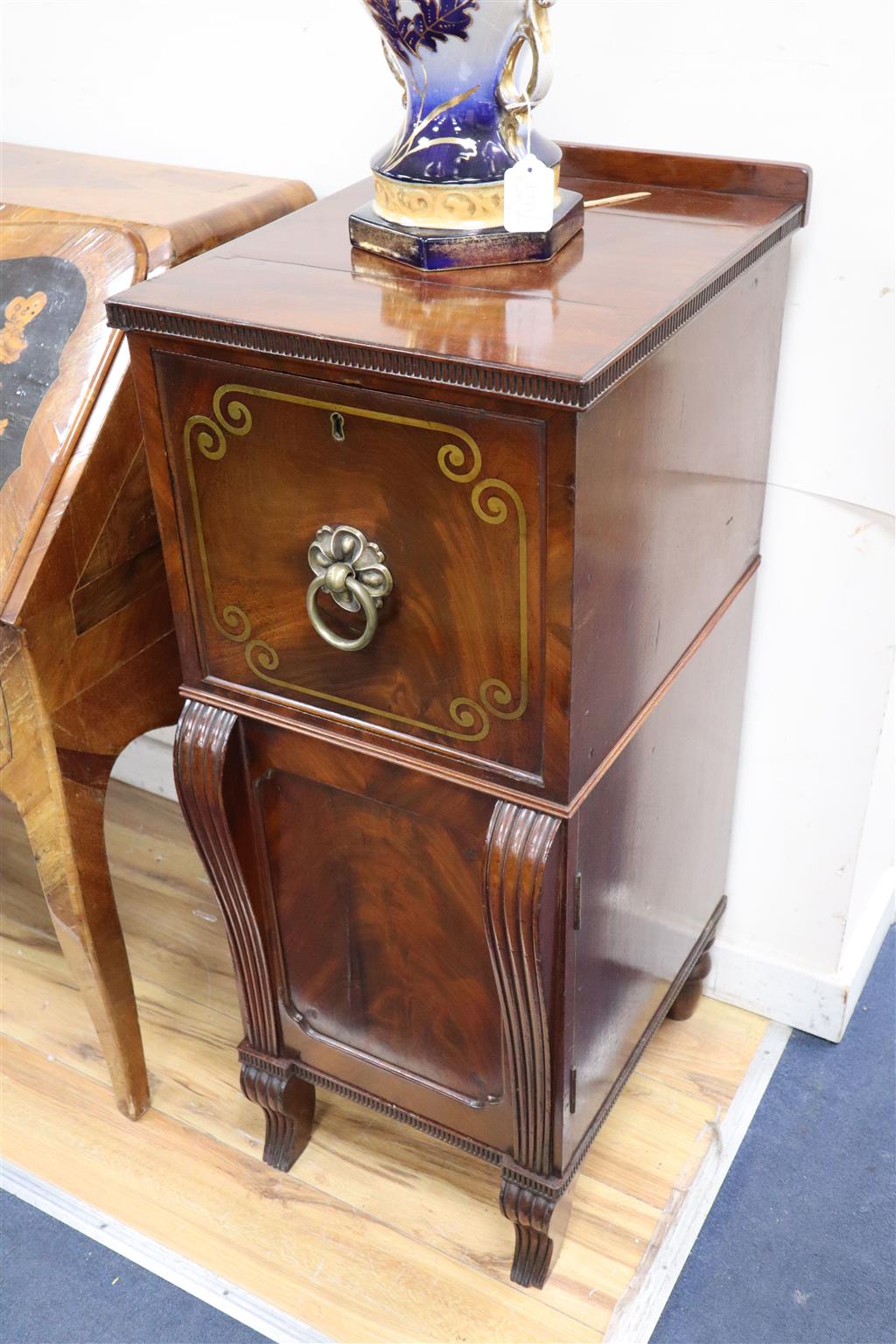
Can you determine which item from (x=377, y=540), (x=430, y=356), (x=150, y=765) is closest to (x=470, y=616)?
(x=377, y=540)

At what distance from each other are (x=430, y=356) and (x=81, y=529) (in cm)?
51

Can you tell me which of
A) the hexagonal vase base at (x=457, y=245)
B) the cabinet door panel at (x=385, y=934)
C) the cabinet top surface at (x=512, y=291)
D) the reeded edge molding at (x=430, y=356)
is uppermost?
the hexagonal vase base at (x=457, y=245)

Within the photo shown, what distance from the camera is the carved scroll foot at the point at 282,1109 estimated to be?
4.72 ft

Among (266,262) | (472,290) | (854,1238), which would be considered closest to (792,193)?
(472,290)

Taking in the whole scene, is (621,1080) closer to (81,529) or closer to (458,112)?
(81,529)

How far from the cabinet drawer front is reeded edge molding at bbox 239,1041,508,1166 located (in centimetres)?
50

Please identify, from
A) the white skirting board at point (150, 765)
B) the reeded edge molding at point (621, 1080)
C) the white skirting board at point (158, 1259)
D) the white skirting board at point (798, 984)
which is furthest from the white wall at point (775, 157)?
the white skirting board at point (150, 765)

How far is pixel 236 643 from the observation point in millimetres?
1151

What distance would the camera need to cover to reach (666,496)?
3.51ft

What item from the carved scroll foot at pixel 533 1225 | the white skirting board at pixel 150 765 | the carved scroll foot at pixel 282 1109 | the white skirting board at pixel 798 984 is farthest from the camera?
the white skirting board at pixel 150 765

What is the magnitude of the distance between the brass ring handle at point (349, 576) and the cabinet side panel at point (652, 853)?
253mm

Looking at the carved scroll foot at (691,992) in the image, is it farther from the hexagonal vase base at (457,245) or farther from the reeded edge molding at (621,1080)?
the hexagonal vase base at (457,245)

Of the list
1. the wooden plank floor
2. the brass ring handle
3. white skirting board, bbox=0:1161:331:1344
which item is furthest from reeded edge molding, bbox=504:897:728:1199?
the brass ring handle

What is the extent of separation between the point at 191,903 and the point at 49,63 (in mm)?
1205
